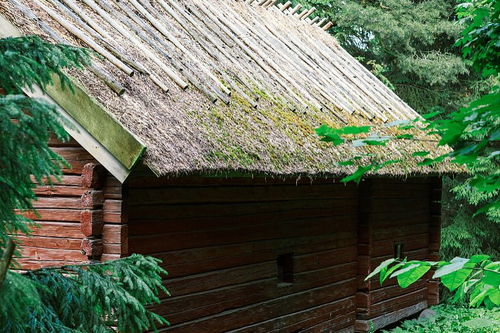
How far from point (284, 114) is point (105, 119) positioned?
10.3 feet

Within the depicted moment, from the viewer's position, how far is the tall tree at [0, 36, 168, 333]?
297cm

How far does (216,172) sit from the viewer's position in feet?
19.9

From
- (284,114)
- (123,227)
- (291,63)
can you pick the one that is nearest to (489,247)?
(291,63)

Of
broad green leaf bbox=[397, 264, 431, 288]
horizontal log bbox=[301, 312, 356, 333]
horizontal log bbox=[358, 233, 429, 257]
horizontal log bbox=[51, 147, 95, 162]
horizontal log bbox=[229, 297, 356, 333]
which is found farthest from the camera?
horizontal log bbox=[358, 233, 429, 257]

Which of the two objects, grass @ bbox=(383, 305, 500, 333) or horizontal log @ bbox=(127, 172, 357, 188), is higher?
horizontal log @ bbox=(127, 172, 357, 188)

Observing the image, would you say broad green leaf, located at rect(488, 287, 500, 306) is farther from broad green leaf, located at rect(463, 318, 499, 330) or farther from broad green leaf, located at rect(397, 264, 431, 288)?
broad green leaf, located at rect(463, 318, 499, 330)

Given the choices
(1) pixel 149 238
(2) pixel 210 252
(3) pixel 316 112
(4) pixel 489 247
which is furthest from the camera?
(4) pixel 489 247

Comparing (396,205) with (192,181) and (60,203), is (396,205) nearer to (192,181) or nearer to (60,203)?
(192,181)

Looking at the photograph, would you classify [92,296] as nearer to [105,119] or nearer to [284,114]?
[105,119]

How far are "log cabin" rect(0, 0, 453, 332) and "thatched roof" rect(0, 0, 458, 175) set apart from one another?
0.07 feet

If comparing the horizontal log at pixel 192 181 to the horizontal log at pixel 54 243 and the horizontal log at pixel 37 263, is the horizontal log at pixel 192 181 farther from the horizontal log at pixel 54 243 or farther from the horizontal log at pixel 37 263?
the horizontal log at pixel 37 263

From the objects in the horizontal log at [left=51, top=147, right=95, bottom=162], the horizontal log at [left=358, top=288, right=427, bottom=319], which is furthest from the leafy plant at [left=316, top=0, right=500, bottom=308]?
the horizontal log at [left=358, top=288, right=427, bottom=319]

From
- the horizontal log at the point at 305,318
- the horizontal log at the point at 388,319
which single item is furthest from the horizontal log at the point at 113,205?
the horizontal log at the point at 388,319

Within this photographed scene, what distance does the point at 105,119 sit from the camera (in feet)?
18.2
